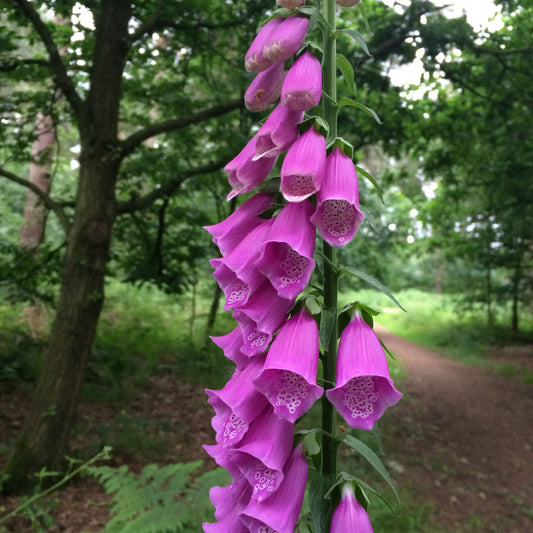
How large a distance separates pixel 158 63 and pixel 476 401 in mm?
8629

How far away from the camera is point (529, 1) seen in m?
5.62

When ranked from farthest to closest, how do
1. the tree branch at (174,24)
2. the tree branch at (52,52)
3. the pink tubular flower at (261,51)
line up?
1. the tree branch at (174,24)
2. the tree branch at (52,52)
3. the pink tubular flower at (261,51)

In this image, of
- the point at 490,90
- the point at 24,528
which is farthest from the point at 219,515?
the point at 490,90

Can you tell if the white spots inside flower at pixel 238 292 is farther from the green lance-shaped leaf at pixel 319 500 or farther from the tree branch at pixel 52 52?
the tree branch at pixel 52 52

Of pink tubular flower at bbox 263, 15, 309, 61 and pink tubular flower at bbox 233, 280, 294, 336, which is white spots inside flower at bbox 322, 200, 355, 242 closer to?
pink tubular flower at bbox 233, 280, 294, 336

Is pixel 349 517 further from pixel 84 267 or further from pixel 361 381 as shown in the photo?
pixel 84 267

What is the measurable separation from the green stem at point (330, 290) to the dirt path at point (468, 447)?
469cm

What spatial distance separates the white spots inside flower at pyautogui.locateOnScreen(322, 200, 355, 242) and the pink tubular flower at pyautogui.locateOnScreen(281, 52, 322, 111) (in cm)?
25

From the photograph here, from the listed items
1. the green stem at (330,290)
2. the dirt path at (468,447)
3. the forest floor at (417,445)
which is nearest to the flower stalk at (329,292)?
the green stem at (330,290)

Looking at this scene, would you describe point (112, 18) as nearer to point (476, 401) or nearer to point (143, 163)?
point (143, 163)

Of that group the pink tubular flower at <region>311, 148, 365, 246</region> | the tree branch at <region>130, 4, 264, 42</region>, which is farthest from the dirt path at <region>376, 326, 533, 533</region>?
the tree branch at <region>130, 4, 264, 42</region>

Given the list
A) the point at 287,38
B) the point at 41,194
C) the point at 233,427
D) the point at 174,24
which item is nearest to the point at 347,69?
the point at 287,38

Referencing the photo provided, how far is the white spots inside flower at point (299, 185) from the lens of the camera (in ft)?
3.84

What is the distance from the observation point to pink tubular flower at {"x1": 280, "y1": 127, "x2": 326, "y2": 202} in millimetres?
1138
